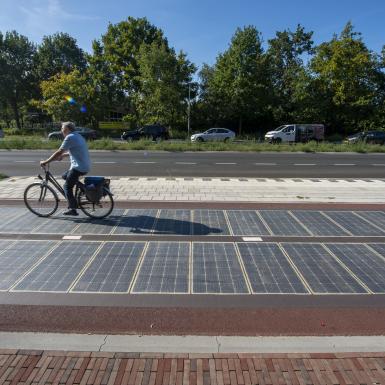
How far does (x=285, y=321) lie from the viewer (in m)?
3.56

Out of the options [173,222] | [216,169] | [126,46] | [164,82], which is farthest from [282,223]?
[126,46]

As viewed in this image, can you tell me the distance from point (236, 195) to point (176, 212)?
2.36 meters

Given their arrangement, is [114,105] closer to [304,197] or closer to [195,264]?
[304,197]

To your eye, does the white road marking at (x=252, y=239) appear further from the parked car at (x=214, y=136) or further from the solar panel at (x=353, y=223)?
the parked car at (x=214, y=136)

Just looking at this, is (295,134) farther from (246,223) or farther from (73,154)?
(73,154)

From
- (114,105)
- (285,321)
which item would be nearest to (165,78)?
(114,105)

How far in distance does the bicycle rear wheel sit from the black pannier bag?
93 millimetres

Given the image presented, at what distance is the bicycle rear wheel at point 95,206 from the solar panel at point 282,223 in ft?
9.49

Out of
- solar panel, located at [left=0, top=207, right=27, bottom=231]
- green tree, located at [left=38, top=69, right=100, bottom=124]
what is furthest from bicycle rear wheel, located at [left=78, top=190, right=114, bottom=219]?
green tree, located at [left=38, top=69, right=100, bottom=124]

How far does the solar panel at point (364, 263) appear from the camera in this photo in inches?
171

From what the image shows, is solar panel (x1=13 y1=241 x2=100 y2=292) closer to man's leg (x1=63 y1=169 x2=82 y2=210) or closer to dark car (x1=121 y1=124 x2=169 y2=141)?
man's leg (x1=63 y1=169 x2=82 y2=210)

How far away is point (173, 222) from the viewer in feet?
22.0

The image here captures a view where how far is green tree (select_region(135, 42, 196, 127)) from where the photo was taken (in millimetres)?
38812

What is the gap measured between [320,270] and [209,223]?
2.43m
